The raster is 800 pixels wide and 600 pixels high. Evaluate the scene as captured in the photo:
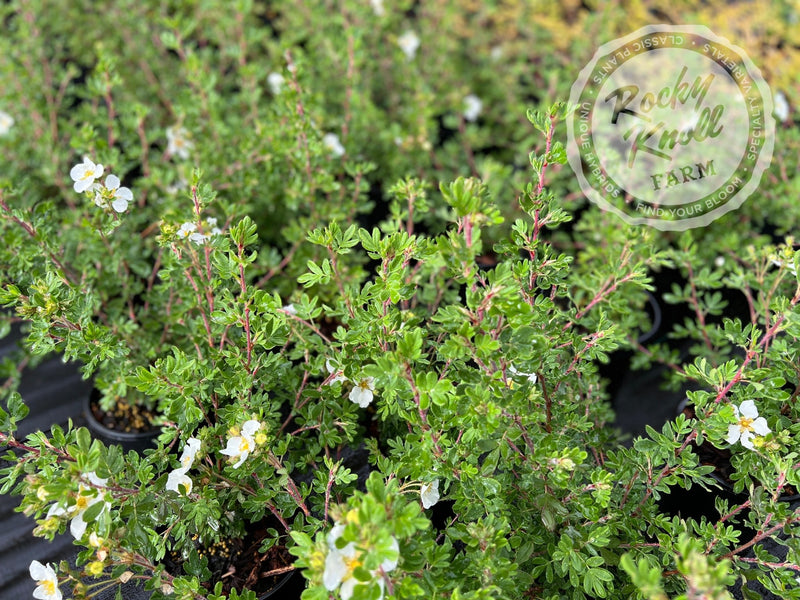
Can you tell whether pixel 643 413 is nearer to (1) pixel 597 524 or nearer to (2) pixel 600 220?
(2) pixel 600 220

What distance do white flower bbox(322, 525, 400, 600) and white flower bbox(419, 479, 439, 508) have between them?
0.91 feet

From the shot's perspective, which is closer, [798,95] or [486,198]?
[486,198]

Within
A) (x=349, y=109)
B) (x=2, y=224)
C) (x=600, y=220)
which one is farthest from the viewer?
(x=349, y=109)

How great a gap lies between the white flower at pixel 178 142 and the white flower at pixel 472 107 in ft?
4.35

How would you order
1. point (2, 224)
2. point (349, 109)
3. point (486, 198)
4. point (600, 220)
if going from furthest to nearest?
1. point (349, 109)
2. point (600, 220)
3. point (2, 224)
4. point (486, 198)

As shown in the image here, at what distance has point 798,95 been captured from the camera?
251cm

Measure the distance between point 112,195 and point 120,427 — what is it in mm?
695

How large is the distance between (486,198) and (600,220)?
1.20m

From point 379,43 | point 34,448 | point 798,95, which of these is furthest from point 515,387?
point 379,43

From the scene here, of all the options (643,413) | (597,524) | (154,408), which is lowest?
(643,413)

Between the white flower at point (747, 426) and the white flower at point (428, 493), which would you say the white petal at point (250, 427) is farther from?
the white flower at point (747, 426)

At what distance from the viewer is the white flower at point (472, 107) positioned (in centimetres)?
305

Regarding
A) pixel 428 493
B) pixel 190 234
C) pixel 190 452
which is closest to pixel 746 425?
pixel 428 493

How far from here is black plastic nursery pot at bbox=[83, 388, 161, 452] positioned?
1745 millimetres
